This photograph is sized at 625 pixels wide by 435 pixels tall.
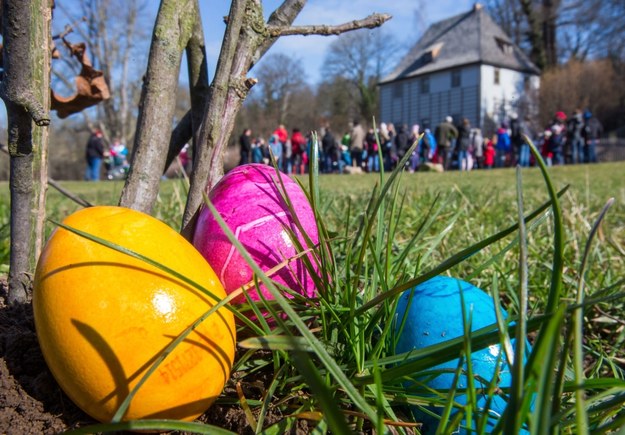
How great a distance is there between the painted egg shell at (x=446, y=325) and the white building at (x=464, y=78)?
1717 inches

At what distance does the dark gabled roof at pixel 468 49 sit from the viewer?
44.6 meters

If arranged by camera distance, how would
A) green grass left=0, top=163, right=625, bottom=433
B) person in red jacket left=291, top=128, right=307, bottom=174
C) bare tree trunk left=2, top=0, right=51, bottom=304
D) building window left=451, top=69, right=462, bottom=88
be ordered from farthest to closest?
building window left=451, top=69, right=462, bottom=88 → person in red jacket left=291, top=128, right=307, bottom=174 → bare tree trunk left=2, top=0, right=51, bottom=304 → green grass left=0, top=163, right=625, bottom=433

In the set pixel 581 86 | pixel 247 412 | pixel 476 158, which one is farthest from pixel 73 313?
pixel 581 86

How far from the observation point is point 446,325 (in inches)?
46.7

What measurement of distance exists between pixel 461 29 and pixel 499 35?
3.45m

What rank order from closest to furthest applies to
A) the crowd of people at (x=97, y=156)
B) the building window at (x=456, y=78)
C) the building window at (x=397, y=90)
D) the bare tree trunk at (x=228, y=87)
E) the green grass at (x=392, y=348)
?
the green grass at (x=392, y=348) < the bare tree trunk at (x=228, y=87) < the crowd of people at (x=97, y=156) < the building window at (x=456, y=78) < the building window at (x=397, y=90)

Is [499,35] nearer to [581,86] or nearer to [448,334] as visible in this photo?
[581,86]

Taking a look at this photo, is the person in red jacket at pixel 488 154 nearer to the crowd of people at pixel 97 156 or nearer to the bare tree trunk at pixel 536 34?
the crowd of people at pixel 97 156

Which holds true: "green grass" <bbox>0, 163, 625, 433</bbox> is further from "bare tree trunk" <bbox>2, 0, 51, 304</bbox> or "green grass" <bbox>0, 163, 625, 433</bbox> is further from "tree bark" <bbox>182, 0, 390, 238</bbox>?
"bare tree trunk" <bbox>2, 0, 51, 304</bbox>

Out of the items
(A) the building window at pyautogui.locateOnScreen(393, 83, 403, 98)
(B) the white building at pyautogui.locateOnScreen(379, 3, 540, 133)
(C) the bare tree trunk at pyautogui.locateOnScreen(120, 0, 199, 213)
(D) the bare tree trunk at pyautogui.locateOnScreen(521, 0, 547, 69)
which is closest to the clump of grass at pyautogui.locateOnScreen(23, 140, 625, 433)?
(C) the bare tree trunk at pyautogui.locateOnScreen(120, 0, 199, 213)

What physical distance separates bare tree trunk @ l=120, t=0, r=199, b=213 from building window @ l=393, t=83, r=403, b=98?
50.6m

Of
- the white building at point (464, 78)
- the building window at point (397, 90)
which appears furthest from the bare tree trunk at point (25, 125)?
the building window at point (397, 90)

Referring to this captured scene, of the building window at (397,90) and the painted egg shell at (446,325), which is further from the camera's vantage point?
the building window at (397,90)

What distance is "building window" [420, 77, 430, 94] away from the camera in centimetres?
4762
